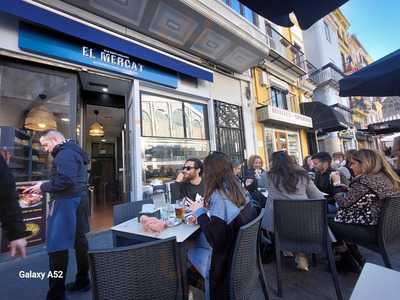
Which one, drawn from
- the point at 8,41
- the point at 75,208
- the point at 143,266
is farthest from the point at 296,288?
the point at 8,41

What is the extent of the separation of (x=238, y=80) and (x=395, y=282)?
699 cm

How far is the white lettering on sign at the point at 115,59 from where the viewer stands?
3.79 metres

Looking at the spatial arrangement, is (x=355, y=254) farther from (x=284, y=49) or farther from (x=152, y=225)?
(x=284, y=49)

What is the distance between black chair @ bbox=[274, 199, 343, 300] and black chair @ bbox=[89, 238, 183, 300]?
145 cm

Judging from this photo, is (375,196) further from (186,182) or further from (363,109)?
(363,109)

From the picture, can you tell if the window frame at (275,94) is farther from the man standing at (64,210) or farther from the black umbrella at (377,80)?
the man standing at (64,210)

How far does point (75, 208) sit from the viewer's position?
2170mm

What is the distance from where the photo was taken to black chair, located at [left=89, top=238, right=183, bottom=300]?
1.04 m

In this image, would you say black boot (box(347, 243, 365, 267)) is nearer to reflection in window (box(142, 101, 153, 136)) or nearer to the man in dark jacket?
the man in dark jacket

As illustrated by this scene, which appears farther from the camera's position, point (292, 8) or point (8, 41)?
point (8, 41)

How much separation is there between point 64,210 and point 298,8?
2901 mm

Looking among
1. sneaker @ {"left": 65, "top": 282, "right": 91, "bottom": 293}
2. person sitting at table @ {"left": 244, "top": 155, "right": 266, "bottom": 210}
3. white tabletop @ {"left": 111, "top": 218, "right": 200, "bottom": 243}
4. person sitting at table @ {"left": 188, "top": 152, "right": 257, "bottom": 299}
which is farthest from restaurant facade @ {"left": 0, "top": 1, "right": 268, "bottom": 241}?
person sitting at table @ {"left": 188, "top": 152, "right": 257, "bottom": 299}

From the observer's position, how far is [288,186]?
2463 mm

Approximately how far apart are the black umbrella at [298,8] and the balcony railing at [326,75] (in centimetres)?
1166
